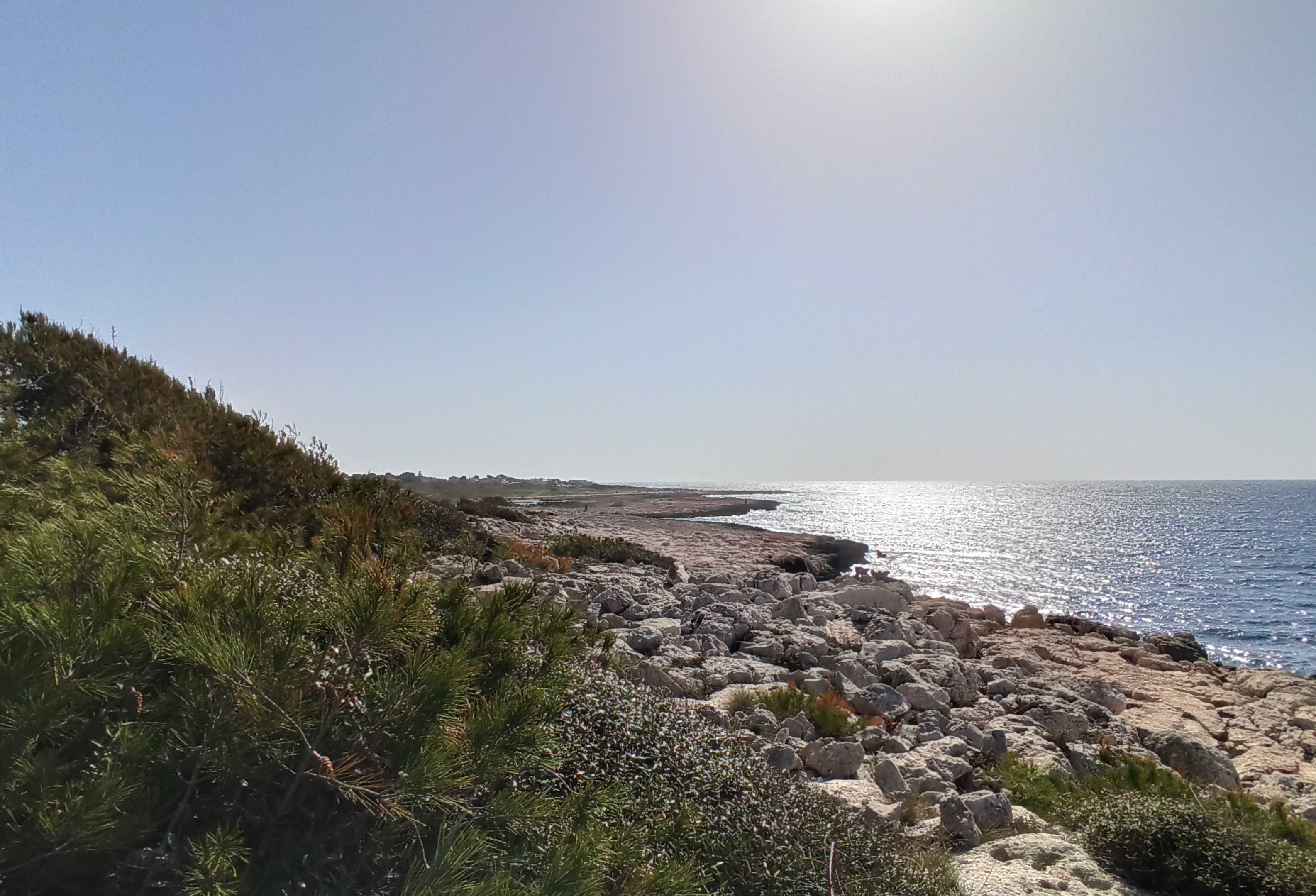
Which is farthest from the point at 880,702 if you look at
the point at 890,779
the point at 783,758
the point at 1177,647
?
the point at 1177,647

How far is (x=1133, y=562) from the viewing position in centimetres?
3575

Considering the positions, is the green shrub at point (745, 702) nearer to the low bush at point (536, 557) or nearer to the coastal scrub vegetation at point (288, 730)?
the coastal scrub vegetation at point (288, 730)

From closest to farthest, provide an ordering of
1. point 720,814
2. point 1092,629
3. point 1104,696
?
1. point 720,814
2. point 1104,696
3. point 1092,629

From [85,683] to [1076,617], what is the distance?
72.0 feet

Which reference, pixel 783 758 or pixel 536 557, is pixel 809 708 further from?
pixel 536 557

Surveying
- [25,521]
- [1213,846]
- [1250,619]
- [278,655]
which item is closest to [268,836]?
[278,655]

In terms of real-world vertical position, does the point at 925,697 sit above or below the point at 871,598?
above

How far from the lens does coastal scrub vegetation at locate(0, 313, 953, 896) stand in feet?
5.90

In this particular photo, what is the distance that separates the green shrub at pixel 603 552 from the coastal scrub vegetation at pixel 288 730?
14.7 m

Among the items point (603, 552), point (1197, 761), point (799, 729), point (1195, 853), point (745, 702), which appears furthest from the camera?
point (603, 552)

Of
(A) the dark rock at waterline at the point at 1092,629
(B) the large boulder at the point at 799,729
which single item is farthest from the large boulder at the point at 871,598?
(B) the large boulder at the point at 799,729

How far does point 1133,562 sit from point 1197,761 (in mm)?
34672

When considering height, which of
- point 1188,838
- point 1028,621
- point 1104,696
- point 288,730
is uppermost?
point 288,730

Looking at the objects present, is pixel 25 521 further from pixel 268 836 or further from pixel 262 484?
pixel 262 484
